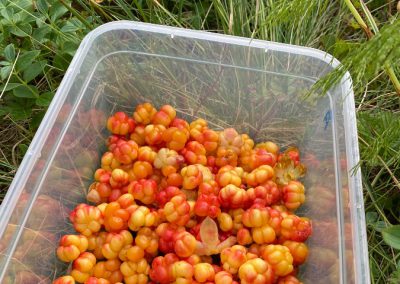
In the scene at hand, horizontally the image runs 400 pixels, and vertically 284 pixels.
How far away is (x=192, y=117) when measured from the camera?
1229mm

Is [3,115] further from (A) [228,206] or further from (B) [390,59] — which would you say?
(B) [390,59]

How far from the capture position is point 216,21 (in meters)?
1.40

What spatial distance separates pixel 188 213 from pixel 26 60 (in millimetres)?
449

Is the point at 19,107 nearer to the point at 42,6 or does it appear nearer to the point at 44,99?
the point at 44,99

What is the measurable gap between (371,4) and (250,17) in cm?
33

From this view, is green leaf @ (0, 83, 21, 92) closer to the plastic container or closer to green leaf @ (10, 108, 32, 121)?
green leaf @ (10, 108, 32, 121)

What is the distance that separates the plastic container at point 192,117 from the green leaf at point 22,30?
18 centimetres

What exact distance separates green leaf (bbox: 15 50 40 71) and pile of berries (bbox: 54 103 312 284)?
0.21 metres

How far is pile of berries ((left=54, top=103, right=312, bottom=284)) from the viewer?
39.0 inches

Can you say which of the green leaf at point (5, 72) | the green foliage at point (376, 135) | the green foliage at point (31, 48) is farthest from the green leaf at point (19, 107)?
the green foliage at point (376, 135)

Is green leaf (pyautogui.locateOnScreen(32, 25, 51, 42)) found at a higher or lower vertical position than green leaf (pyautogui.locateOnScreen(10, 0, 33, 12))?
lower

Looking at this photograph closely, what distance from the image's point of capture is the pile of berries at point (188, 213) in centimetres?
99

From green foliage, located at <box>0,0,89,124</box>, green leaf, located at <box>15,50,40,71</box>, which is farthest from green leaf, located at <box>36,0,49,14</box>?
green leaf, located at <box>15,50,40,71</box>

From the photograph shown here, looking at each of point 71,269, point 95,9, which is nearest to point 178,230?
point 71,269
